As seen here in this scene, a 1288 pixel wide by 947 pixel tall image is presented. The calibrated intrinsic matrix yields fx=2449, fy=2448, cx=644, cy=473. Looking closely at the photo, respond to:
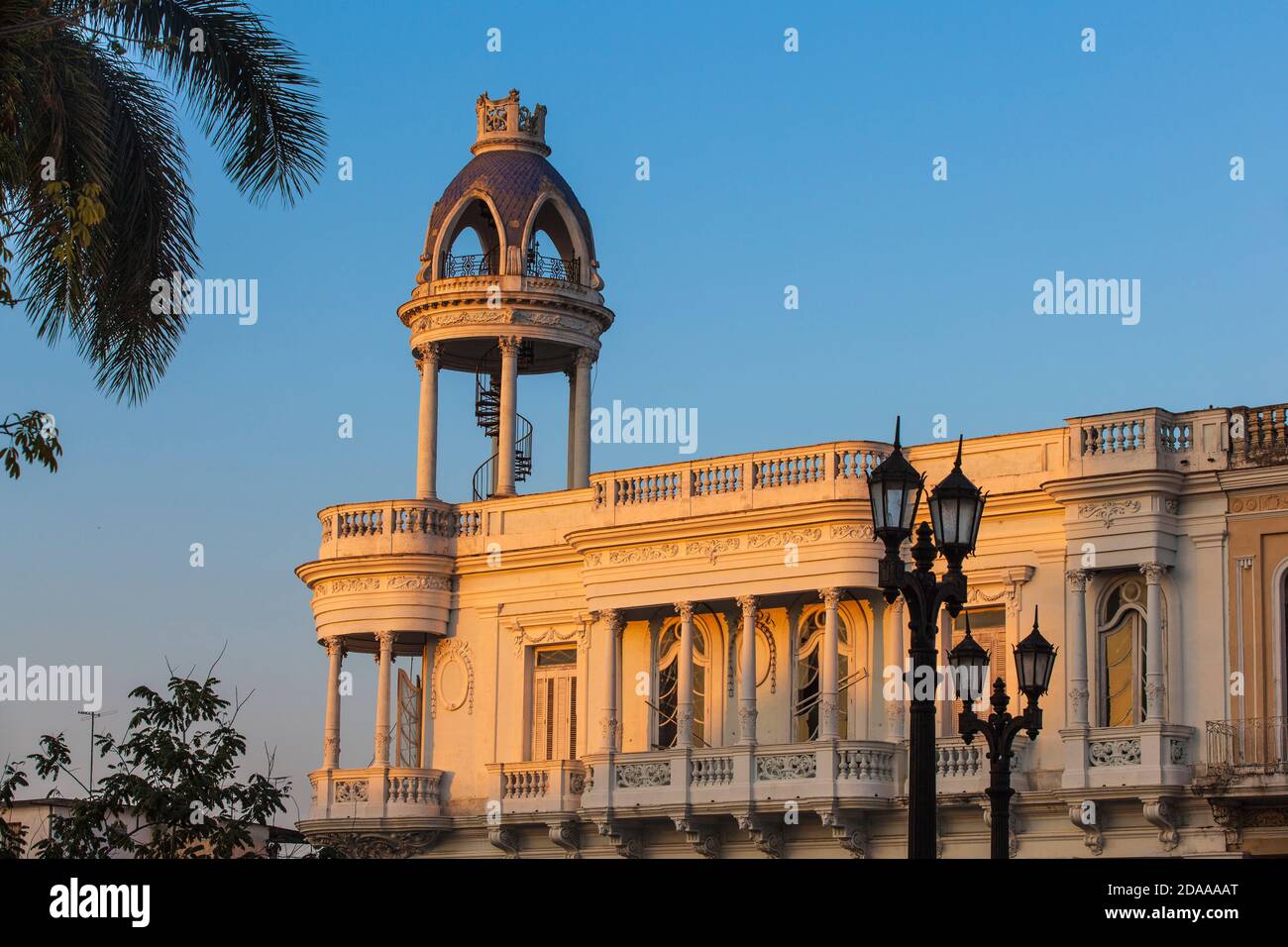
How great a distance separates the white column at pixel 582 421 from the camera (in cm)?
4525

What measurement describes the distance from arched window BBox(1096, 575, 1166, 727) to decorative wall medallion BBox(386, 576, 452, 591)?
41.5 feet

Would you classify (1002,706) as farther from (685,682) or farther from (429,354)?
(429,354)

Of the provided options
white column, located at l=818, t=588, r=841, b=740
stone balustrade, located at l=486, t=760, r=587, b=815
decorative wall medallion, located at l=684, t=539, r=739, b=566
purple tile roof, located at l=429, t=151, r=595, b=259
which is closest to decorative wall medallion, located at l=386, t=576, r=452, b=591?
stone balustrade, located at l=486, t=760, r=587, b=815

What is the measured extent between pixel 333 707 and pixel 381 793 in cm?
212

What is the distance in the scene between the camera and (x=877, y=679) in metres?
38.8

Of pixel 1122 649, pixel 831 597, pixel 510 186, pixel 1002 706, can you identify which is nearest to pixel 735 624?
pixel 831 597

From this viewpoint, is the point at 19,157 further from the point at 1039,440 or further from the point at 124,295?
the point at 1039,440

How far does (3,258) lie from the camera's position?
1819cm

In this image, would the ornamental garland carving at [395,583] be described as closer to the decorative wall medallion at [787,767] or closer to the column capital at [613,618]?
the column capital at [613,618]

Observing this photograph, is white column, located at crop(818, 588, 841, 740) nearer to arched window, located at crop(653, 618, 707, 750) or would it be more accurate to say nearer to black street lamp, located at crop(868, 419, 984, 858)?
arched window, located at crop(653, 618, 707, 750)
